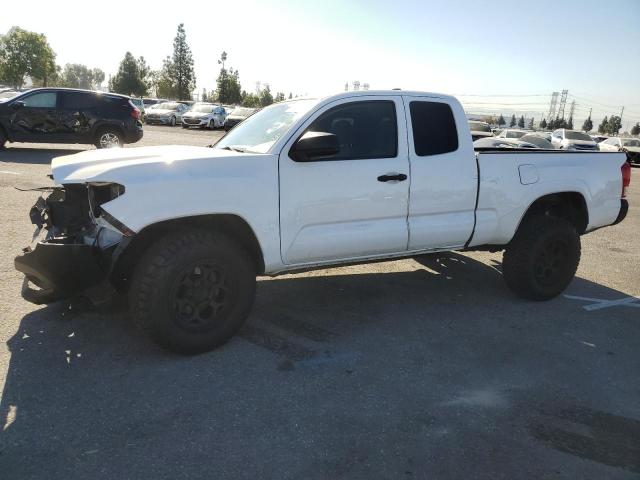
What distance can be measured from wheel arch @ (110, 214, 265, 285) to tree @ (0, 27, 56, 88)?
7969 cm

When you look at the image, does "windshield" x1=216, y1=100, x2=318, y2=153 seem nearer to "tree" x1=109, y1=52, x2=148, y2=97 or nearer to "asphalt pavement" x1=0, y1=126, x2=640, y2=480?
"asphalt pavement" x1=0, y1=126, x2=640, y2=480

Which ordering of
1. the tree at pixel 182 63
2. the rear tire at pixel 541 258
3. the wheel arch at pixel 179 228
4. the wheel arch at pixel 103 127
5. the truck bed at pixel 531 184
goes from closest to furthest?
1. the wheel arch at pixel 179 228
2. the truck bed at pixel 531 184
3. the rear tire at pixel 541 258
4. the wheel arch at pixel 103 127
5. the tree at pixel 182 63

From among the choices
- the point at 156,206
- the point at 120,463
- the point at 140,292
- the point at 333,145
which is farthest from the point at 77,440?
the point at 333,145

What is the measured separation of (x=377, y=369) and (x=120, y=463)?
178 cm

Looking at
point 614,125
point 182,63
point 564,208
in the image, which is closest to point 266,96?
point 182,63

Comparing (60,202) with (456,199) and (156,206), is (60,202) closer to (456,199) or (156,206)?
(156,206)

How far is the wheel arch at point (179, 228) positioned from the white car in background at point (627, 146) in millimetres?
28773

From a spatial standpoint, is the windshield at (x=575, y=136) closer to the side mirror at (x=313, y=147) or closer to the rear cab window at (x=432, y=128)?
the rear cab window at (x=432, y=128)

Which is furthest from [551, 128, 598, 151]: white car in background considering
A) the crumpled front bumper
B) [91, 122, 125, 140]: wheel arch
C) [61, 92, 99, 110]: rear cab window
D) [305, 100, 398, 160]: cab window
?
the crumpled front bumper

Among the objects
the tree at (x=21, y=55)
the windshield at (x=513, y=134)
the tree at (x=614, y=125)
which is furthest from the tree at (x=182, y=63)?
the tree at (x=614, y=125)

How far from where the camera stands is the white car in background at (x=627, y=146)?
28922 mm

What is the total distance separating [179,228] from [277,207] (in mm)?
703

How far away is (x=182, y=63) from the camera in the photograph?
257 ft

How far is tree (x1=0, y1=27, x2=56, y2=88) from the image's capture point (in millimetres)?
69250
